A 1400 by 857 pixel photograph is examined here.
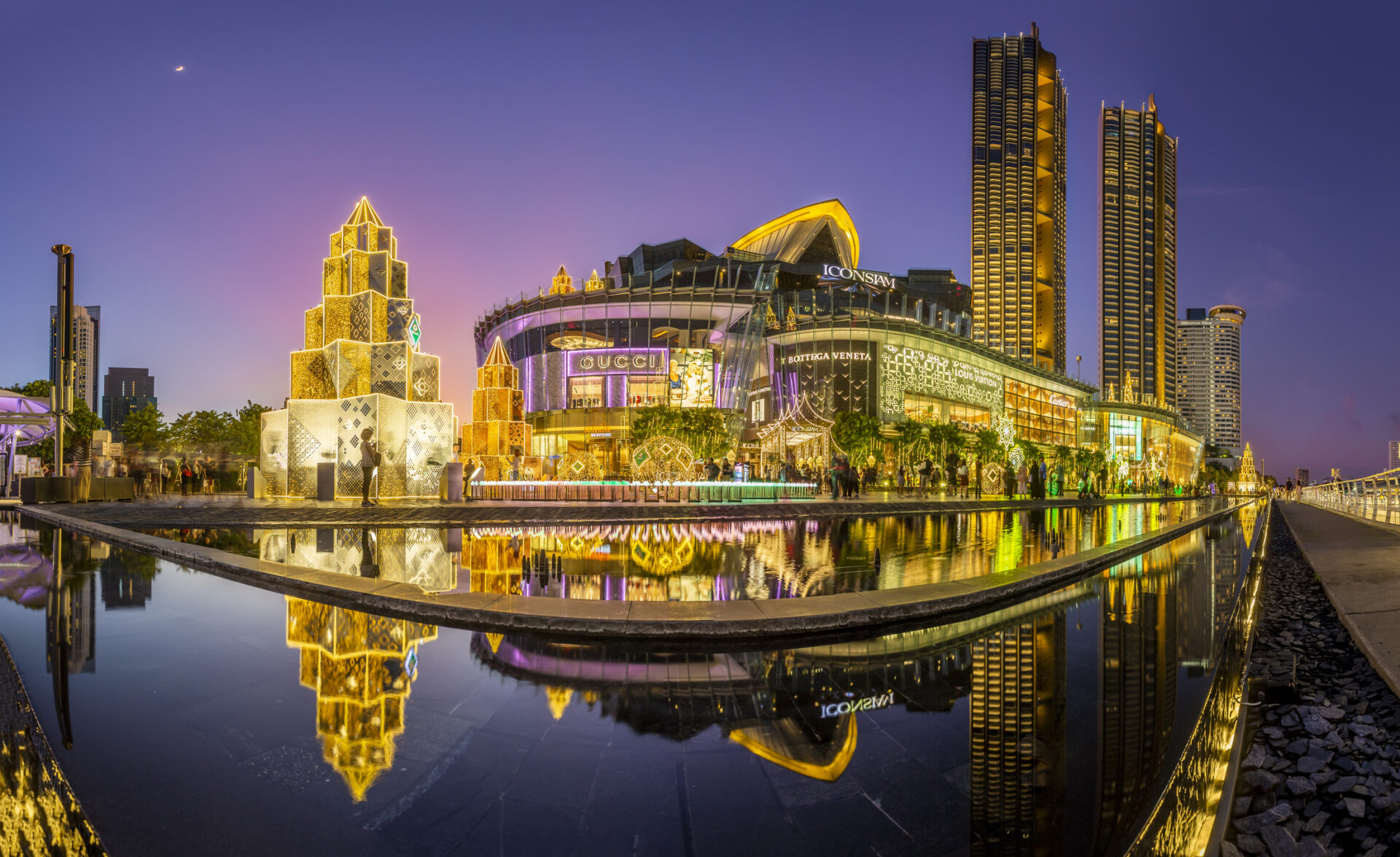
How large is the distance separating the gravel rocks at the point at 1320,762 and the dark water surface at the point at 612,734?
221mm

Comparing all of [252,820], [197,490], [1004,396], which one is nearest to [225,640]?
[252,820]

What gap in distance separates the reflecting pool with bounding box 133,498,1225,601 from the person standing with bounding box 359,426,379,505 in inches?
126

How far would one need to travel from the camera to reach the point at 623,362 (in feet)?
211

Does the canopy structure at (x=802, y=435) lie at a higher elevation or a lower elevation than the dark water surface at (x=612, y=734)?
higher

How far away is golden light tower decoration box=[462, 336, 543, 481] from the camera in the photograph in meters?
33.7

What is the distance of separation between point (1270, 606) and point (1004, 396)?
90.2 meters

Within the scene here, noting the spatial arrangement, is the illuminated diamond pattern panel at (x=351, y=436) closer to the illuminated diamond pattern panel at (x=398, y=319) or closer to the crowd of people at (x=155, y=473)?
the illuminated diamond pattern panel at (x=398, y=319)

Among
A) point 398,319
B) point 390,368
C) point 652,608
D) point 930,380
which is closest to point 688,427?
point 398,319

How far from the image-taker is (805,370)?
70.9 meters

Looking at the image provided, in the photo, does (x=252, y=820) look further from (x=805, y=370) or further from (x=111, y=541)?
(x=805, y=370)

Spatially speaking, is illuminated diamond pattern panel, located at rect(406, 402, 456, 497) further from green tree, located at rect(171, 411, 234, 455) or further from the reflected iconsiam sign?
the reflected iconsiam sign

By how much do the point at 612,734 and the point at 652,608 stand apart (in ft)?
7.82

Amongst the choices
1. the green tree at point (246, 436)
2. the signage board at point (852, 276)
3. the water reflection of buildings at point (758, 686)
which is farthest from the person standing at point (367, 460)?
the signage board at point (852, 276)

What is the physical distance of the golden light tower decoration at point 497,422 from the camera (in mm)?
33656
